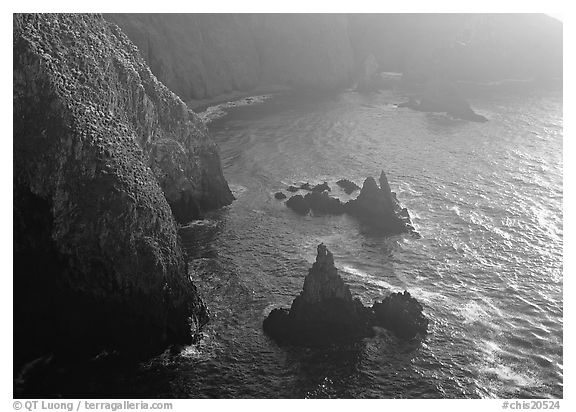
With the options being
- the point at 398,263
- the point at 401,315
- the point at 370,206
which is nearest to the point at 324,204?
the point at 370,206

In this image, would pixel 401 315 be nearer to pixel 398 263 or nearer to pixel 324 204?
pixel 398 263

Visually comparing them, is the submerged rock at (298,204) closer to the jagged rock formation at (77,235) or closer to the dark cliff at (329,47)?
the jagged rock formation at (77,235)

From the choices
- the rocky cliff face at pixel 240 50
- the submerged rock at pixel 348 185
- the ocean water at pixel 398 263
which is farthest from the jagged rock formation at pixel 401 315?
the rocky cliff face at pixel 240 50

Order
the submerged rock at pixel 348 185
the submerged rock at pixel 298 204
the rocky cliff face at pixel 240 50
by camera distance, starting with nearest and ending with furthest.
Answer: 1. the submerged rock at pixel 298 204
2. the submerged rock at pixel 348 185
3. the rocky cliff face at pixel 240 50

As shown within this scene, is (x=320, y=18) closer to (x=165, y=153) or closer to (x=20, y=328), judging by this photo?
(x=165, y=153)
